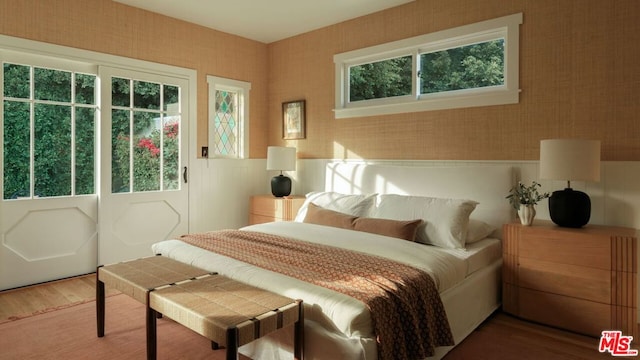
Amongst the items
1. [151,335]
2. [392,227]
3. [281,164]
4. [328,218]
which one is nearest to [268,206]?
[281,164]

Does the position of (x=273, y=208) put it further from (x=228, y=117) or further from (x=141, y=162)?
(x=141, y=162)

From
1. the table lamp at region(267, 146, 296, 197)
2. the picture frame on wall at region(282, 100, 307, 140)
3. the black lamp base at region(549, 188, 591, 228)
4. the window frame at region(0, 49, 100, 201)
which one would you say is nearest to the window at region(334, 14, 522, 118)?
the picture frame on wall at region(282, 100, 307, 140)

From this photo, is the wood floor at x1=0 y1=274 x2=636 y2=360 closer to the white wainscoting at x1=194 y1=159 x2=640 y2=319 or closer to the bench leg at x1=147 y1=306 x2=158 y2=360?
the white wainscoting at x1=194 y1=159 x2=640 y2=319

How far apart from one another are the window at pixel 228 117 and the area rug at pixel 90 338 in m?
2.25

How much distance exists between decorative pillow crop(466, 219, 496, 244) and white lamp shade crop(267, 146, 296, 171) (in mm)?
2098

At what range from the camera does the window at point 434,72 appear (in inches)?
133

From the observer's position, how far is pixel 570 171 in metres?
2.69

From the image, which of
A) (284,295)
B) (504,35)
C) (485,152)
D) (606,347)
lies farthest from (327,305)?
(504,35)

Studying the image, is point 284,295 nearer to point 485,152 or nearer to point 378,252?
point 378,252

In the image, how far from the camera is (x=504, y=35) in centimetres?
339

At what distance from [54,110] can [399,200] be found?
309 cm

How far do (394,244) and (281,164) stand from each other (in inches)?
83.8

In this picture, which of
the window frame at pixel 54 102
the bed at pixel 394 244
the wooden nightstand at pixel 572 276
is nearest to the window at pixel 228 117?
the window frame at pixel 54 102

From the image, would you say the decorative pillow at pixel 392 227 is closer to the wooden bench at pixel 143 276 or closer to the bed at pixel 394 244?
the bed at pixel 394 244
